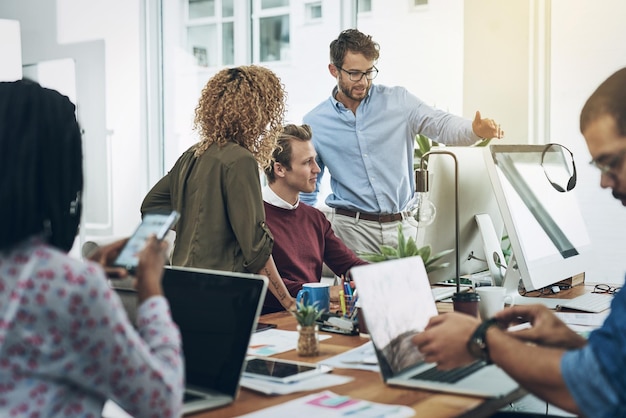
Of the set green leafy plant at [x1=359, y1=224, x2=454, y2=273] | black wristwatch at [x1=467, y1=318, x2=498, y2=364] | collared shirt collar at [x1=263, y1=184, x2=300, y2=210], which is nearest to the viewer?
black wristwatch at [x1=467, y1=318, x2=498, y2=364]

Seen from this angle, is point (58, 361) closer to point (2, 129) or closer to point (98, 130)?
point (2, 129)

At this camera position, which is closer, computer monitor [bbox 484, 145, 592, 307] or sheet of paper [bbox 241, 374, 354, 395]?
sheet of paper [bbox 241, 374, 354, 395]

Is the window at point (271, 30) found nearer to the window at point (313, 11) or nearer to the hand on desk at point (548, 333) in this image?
the window at point (313, 11)

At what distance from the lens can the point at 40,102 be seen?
41.3 inches

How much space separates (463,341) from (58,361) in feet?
2.46

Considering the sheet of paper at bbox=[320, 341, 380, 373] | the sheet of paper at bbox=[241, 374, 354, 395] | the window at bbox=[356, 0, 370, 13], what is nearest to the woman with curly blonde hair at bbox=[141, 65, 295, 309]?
the sheet of paper at bbox=[320, 341, 380, 373]

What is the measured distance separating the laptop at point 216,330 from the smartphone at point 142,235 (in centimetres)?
22

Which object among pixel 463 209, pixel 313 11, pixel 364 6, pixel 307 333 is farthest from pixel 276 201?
pixel 313 11

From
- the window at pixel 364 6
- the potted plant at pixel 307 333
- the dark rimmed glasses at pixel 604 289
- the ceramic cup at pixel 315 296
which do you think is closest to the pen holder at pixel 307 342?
the potted plant at pixel 307 333

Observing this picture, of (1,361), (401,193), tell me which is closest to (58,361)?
(1,361)

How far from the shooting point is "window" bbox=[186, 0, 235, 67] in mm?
5926

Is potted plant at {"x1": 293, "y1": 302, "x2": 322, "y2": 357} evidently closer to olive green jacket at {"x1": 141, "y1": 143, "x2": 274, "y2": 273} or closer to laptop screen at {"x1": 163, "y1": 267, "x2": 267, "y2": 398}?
laptop screen at {"x1": 163, "y1": 267, "x2": 267, "y2": 398}

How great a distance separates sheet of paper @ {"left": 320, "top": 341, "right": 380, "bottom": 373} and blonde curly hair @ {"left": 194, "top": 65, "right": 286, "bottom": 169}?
1.03 metres

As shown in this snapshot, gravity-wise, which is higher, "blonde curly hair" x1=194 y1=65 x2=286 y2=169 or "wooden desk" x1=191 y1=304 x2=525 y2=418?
"blonde curly hair" x1=194 y1=65 x2=286 y2=169
